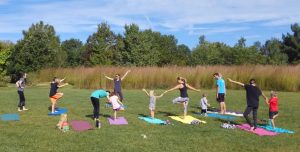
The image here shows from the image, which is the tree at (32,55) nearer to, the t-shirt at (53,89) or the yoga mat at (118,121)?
the t-shirt at (53,89)

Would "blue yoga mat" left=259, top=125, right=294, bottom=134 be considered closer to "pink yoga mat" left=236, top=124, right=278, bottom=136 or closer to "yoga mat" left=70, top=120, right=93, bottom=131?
"pink yoga mat" left=236, top=124, right=278, bottom=136

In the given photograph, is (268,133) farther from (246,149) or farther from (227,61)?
(227,61)

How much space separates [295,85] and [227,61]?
38.4 metres

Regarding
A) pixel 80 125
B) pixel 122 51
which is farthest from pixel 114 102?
pixel 122 51

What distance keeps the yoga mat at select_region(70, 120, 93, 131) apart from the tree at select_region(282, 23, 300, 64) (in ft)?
198

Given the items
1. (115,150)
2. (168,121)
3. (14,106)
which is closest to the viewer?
(115,150)

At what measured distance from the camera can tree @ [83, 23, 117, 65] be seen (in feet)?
184

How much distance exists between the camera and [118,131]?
12.5 metres

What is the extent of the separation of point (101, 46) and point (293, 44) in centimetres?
3456

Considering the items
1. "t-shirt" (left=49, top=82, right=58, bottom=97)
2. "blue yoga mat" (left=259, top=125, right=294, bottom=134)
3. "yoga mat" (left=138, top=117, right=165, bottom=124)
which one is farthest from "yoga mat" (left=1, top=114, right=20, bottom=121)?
"blue yoga mat" (left=259, top=125, right=294, bottom=134)

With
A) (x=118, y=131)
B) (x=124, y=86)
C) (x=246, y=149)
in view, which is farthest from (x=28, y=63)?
(x=246, y=149)

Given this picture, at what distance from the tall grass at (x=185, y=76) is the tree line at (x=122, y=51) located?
1102 cm

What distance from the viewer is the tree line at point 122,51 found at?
47188 mm

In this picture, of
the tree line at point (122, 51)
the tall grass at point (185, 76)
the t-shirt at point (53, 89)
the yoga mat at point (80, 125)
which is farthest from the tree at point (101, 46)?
the yoga mat at point (80, 125)
